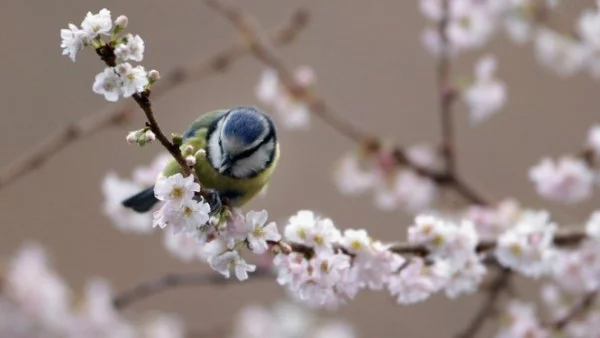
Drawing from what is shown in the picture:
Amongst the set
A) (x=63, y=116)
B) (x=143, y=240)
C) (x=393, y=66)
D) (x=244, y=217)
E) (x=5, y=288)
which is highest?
(x=393, y=66)

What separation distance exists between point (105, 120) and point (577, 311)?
0.83 meters

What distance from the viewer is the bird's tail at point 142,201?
2.93 feet

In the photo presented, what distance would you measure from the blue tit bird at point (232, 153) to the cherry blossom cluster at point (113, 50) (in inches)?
6.0

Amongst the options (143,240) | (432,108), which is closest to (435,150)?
(432,108)

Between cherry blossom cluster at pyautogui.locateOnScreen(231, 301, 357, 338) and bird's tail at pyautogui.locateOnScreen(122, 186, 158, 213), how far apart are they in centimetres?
117

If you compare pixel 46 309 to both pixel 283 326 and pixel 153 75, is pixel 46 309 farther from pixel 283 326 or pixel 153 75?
pixel 153 75

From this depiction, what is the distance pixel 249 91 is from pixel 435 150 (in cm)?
118

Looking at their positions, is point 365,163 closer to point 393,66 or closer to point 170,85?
point 170,85

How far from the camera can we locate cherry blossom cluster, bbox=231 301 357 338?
2.05 metres

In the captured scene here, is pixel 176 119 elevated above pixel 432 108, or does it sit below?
below

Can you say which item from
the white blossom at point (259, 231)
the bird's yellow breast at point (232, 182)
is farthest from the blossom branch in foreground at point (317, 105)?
the white blossom at point (259, 231)

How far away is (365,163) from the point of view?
5.19ft

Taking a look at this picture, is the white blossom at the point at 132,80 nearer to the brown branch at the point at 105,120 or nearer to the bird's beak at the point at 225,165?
the bird's beak at the point at 225,165

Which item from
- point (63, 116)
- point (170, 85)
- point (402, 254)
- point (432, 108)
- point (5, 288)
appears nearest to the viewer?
point (402, 254)
